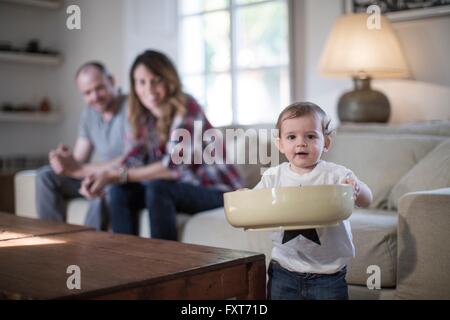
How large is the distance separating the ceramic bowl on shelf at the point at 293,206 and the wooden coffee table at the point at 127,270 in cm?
16

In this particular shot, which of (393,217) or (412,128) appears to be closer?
(393,217)

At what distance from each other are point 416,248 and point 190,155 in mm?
906

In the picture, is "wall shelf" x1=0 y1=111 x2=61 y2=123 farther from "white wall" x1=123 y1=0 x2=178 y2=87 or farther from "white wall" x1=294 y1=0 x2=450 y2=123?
"white wall" x1=294 y1=0 x2=450 y2=123

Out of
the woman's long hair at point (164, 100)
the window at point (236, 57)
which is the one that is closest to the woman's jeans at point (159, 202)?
the woman's long hair at point (164, 100)

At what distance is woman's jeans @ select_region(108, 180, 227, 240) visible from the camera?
2023mm

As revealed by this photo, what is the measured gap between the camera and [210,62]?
12.0 feet

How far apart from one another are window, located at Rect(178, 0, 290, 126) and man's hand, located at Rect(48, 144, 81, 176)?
4.04 ft

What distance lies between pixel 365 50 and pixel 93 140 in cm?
116

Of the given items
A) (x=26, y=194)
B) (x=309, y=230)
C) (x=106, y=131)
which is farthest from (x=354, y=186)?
(x=26, y=194)

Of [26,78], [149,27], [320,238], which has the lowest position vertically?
[320,238]

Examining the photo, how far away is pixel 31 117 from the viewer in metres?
3.98

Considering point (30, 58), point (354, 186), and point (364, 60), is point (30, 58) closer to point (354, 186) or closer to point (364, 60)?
point (364, 60)

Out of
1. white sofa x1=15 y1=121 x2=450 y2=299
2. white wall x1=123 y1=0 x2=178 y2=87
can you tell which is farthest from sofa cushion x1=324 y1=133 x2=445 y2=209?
white wall x1=123 y1=0 x2=178 y2=87

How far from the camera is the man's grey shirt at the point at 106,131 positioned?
100 inches
